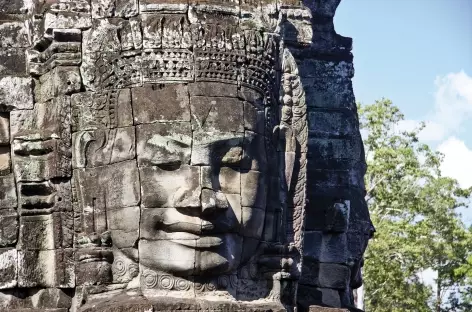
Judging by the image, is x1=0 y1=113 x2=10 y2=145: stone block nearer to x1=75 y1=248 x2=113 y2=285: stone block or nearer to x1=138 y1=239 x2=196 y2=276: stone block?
x1=75 y1=248 x2=113 y2=285: stone block

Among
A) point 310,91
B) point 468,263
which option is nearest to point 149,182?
point 310,91

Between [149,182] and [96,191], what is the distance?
754 millimetres

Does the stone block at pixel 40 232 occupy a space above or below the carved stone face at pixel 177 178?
below

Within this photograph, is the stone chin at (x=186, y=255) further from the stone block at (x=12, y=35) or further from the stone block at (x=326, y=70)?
the stone block at (x=326, y=70)

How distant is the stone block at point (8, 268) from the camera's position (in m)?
16.8

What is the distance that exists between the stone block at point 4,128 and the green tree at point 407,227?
20458 millimetres

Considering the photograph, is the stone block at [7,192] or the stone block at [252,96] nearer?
the stone block at [252,96]

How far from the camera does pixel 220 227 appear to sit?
16.0 m

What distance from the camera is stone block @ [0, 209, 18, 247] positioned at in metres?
16.8

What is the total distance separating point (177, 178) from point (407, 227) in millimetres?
22804

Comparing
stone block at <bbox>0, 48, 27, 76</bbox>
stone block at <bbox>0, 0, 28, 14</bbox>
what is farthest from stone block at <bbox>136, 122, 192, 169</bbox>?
stone block at <bbox>0, 0, 28, 14</bbox>

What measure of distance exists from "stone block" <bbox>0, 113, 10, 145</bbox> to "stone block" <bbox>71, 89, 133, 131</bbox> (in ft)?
3.27

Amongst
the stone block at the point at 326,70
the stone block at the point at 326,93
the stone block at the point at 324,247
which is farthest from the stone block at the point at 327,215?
the stone block at the point at 326,70

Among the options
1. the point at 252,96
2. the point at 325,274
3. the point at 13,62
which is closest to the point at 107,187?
the point at 252,96
